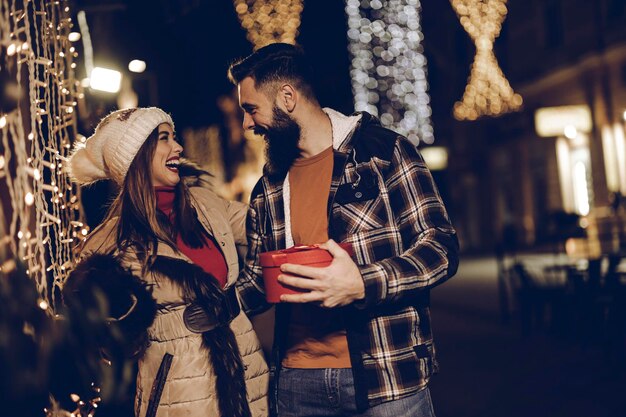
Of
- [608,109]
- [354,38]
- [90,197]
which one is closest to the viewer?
[90,197]

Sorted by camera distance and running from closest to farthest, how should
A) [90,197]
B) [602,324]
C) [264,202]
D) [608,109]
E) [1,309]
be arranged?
1. [1,309]
2. [264,202]
3. [90,197]
4. [602,324]
5. [608,109]

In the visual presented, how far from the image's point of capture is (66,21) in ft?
10.8

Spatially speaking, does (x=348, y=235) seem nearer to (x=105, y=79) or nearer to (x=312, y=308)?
(x=312, y=308)

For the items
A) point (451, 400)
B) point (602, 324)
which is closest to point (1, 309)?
point (451, 400)

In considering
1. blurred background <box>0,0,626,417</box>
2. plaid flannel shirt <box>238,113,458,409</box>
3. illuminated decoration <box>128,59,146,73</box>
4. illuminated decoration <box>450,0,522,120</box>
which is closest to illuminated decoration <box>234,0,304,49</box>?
blurred background <box>0,0,626,417</box>

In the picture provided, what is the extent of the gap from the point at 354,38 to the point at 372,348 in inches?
898

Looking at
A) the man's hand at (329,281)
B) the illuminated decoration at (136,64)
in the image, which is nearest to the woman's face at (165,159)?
the man's hand at (329,281)

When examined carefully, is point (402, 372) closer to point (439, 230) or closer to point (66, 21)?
point (439, 230)

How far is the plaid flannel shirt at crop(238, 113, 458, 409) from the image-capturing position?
2334 mm

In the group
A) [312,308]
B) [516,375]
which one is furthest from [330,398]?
[516,375]

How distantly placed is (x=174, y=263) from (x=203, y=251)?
26 centimetres

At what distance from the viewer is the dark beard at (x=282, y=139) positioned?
8.66ft

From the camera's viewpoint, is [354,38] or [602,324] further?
[354,38]

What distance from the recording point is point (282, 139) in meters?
2.65
